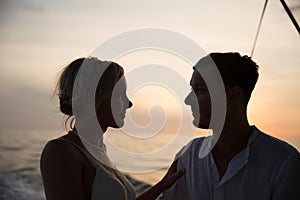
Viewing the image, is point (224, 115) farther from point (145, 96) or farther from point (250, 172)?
point (145, 96)

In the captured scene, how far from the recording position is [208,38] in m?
3.07

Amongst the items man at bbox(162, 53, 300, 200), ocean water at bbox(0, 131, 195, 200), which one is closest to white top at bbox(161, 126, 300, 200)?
man at bbox(162, 53, 300, 200)

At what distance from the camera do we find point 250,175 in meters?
1.83

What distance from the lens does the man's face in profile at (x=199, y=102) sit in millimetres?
1962

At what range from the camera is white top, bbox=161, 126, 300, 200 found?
68.3 inches

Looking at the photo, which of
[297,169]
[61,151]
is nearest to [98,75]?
[61,151]

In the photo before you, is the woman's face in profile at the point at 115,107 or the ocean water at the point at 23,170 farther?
the ocean water at the point at 23,170

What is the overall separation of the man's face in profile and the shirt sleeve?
34 cm

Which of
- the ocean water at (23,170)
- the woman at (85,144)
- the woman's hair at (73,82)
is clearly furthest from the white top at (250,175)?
the ocean water at (23,170)

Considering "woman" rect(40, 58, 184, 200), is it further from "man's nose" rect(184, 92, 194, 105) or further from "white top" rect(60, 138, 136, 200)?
"man's nose" rect(184, 92, 194, 105)

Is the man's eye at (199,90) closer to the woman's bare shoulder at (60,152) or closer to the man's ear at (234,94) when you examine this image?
the man's ear at (234,94)

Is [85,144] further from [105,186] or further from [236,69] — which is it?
[236,69]

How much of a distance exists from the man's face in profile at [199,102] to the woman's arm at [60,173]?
498mm

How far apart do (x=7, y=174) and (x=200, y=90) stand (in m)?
5.82
